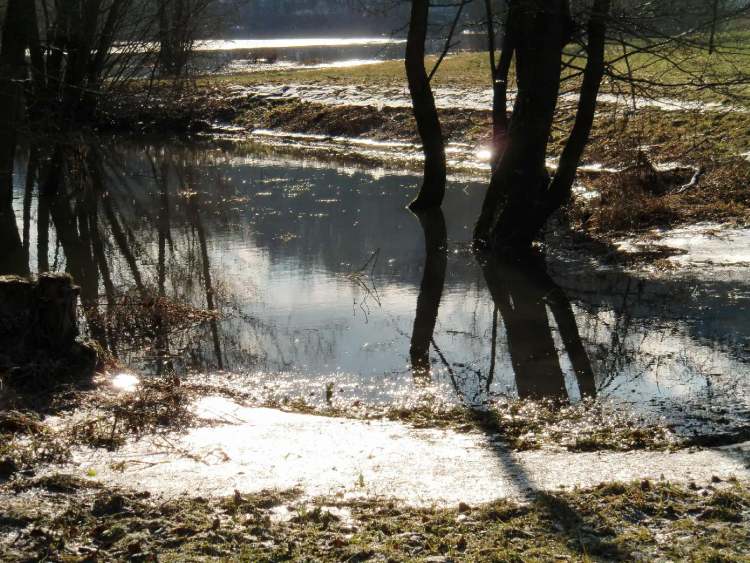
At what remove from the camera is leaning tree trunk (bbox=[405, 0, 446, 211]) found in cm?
1630

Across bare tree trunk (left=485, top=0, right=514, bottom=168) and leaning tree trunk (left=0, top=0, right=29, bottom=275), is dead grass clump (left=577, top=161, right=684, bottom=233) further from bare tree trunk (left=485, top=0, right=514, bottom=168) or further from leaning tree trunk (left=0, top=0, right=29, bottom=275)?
leaning tree trunk (left=0, top=0, right=29, bottom=275)

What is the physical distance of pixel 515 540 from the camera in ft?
15.4

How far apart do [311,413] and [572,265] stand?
20.2 ft

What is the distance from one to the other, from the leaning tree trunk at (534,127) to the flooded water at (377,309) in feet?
2.27

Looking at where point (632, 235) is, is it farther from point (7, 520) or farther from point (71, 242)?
point (7, 520)

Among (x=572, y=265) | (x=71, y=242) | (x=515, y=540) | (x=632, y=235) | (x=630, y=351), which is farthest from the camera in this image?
(x=71, y=242)

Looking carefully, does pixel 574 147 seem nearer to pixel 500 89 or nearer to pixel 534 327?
pixel 500 89

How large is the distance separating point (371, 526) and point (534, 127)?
8795mm

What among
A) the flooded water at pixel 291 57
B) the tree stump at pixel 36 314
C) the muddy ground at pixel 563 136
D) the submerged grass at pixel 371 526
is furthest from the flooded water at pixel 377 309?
the flooded water at pixel 291 57

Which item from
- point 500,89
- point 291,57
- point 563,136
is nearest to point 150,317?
point 500,89

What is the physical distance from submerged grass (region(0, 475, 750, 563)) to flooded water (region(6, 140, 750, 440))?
2.31 meters

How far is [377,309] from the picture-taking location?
36.8 ft

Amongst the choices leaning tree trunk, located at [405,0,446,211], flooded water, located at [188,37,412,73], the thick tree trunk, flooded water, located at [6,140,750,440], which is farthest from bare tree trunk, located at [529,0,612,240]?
flooded water, located at [188,37,412,73]

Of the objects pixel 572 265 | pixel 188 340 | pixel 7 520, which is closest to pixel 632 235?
pixel 572 265
